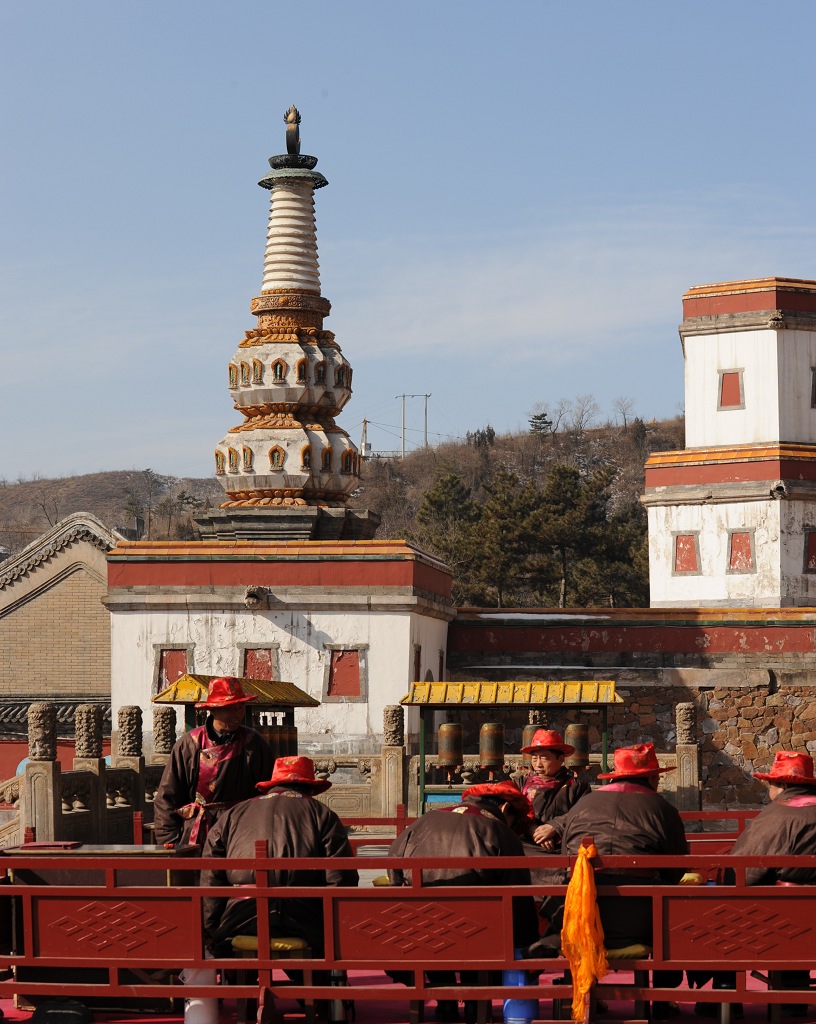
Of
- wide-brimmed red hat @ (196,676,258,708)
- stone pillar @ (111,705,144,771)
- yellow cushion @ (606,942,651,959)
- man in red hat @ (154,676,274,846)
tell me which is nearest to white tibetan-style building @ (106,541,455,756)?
stone pillar @ (111,705,144,771)

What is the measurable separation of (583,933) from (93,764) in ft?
48.5

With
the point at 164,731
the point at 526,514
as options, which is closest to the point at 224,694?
the point at 164,731

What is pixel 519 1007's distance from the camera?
1002 centimetres

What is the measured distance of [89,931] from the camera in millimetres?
10289

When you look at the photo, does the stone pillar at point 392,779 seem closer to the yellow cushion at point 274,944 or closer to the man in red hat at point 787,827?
the man in red hat at point 787,827

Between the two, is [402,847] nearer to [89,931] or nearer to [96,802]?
[89,931]

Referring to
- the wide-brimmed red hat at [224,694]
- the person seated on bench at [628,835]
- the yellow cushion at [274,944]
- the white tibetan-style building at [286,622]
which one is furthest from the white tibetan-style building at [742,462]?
the yellow cushion at [274,944]

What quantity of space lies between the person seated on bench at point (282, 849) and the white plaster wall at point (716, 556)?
92.2ft

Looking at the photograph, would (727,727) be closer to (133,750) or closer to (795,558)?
(795,558)

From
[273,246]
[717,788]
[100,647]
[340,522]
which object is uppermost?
[273,246]

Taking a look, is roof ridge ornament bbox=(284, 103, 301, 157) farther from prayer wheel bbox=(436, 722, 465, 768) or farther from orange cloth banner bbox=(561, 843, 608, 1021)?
orange cloth banner bbox=(561, 843, 608, 1021)

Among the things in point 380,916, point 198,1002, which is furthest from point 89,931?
point 380,916

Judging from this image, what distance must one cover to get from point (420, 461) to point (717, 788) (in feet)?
239

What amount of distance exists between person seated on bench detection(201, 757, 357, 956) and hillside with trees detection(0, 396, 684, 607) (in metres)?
27.2
